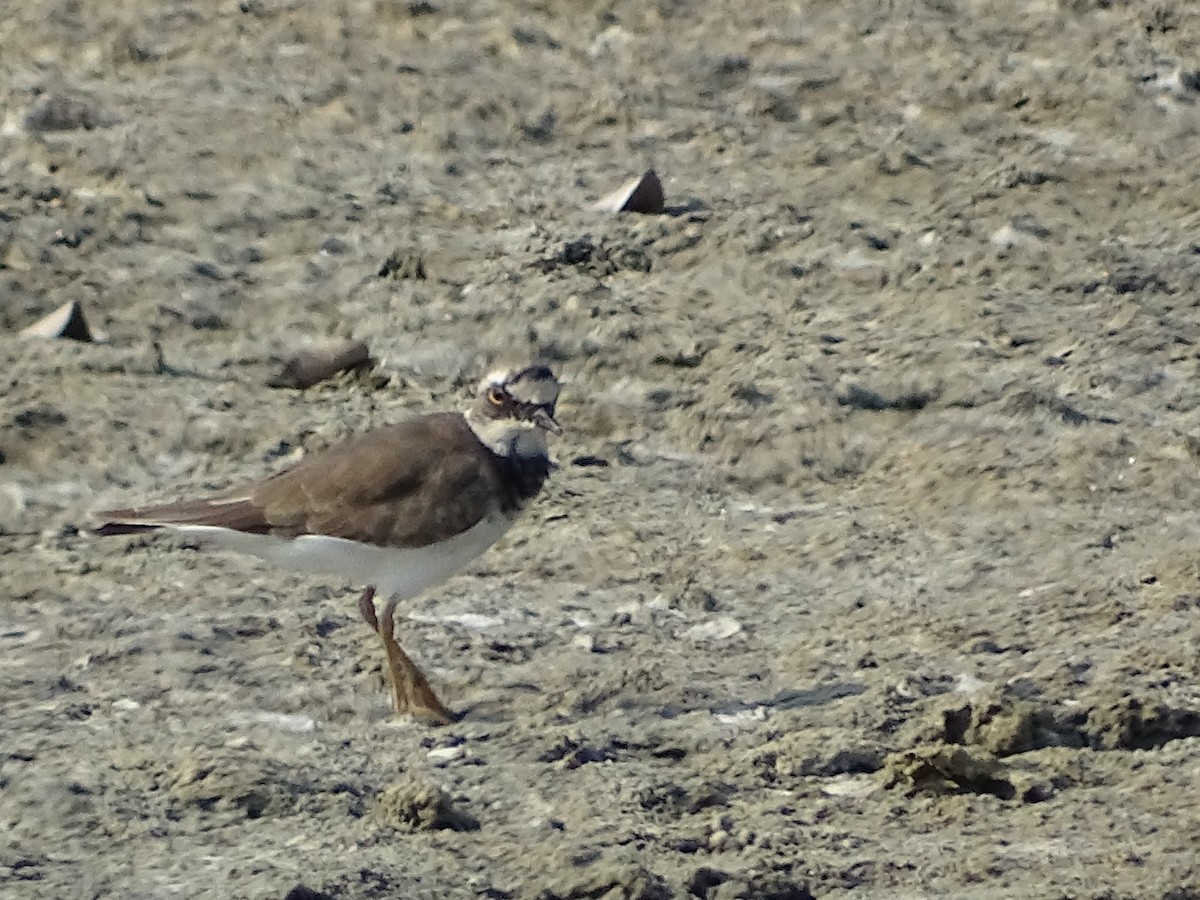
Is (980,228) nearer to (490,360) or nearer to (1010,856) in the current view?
(490,360)

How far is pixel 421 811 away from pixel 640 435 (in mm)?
2960

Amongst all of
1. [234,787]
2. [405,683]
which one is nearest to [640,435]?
[405,683]

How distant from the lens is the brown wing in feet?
22.2

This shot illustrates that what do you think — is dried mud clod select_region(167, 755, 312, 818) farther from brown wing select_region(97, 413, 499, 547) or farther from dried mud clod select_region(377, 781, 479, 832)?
brown wing select_region(97, 413, 499, 547)

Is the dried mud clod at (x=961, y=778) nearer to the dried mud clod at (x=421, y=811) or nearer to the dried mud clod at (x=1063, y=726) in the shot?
the dried mud clod at (x=1063, y=726)

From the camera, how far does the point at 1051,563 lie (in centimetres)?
738

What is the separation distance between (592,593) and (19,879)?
244 cm

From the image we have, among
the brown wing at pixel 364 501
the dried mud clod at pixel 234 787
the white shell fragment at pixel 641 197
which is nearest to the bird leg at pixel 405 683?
the brown wing at pixel 364 501

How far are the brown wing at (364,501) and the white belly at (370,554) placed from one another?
26 mm

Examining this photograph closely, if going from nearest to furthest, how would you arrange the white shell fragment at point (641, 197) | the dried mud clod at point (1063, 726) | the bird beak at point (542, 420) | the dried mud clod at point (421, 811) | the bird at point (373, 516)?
the dried mud clod at point (421, 811)
the dried mud clod at point (1063, 726)
the bird at point (373, 516)
the bird beak at point (542, 420)
the white shell fragment at point (641, 197)

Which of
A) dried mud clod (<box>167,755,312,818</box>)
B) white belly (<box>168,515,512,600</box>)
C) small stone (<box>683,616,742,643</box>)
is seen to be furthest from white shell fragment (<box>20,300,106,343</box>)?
dried mud clod (<box>167,755,312,818</box>)

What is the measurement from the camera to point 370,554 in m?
6.79

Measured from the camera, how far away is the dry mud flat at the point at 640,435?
575 centimetres

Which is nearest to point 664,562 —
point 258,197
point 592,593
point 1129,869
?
point 592,593
